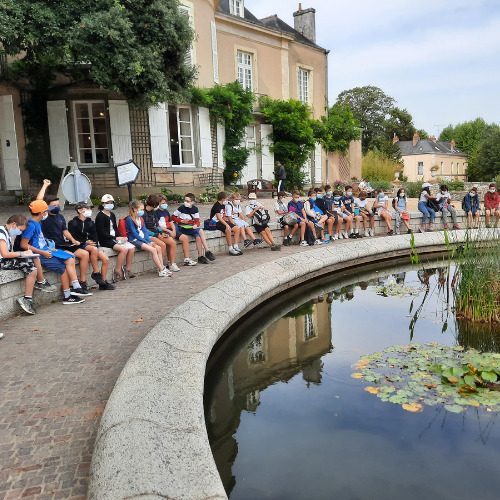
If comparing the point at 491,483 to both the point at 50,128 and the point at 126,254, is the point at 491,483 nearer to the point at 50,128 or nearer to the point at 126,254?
the point at 126,254

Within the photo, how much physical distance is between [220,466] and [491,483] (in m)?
1.76

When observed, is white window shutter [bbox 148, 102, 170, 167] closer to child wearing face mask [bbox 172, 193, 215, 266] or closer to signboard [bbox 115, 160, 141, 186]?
signboard [bbox 115, 160, 141, 186]

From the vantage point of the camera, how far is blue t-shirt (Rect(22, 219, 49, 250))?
19.5 feet

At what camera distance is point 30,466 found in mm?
2711

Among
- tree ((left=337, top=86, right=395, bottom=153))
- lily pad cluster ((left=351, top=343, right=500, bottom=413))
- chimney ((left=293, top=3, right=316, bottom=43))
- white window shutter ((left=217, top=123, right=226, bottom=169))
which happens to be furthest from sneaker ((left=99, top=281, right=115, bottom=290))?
tree ((left=337, top=86, right=395, bottom=153))

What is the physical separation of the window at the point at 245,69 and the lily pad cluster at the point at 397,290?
15.0 metres

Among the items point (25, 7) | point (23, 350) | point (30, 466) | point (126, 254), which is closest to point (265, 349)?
point (23, 350)

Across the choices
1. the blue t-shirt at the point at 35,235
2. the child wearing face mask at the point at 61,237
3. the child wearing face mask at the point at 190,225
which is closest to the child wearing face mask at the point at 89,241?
the child wearing face mask at the point at 61,237

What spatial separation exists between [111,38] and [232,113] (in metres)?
7.30

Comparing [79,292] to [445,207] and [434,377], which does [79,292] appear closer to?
[434,377]

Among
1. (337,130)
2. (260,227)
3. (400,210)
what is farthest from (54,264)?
(337,130)

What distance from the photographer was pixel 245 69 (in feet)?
68.5

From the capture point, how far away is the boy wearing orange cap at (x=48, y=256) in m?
6.01

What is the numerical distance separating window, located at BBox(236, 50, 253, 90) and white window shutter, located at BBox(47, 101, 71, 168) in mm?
8590
